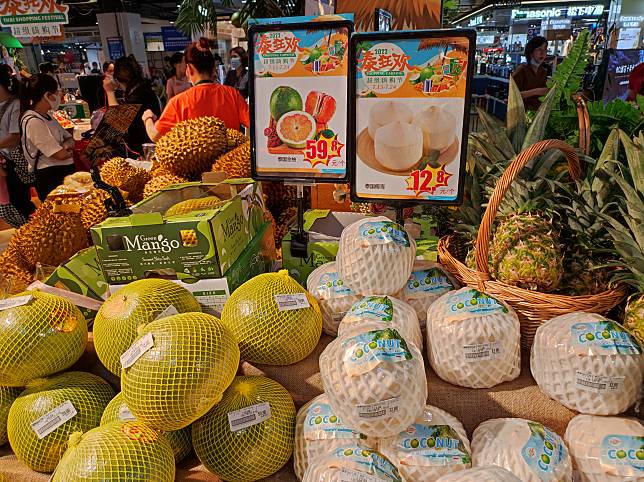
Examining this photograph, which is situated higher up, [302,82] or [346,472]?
[302,82]

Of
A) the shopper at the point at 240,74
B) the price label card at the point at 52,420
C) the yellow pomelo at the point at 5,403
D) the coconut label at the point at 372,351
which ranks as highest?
the shopper at the point at 240,74

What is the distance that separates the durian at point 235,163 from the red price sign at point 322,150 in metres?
0.70

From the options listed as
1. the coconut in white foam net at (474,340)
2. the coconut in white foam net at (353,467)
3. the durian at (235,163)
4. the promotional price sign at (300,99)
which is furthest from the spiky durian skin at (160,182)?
the coconut in white foam net at (353,467)

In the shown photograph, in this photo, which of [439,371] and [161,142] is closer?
[439,371]

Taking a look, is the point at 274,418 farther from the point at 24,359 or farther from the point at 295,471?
the point at 24,359

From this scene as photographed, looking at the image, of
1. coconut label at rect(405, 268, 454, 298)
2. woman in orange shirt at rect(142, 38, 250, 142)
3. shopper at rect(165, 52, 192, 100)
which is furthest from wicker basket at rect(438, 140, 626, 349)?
shopper at rect(165, 52, 192, 100)

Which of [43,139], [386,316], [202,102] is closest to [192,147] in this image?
[202,102]

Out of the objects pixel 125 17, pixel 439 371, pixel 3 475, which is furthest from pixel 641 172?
pixel 125 17

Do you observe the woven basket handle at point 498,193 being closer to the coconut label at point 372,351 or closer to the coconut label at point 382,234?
the coconut label at point 382,234

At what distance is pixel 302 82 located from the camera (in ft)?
5.54

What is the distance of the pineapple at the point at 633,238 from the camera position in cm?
134

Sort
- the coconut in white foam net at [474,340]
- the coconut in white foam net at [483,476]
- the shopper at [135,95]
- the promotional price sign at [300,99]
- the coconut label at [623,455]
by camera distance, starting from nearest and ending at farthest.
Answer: the coconut in white foam net at [483,476], the coconut label at [623,455], the coconut in white foam net at [474,340], the promotional price sign at [300,99], the shopper at [135,95]

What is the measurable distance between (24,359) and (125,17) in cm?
1643

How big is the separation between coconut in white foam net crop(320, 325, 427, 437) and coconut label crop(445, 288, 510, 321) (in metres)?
0.22
